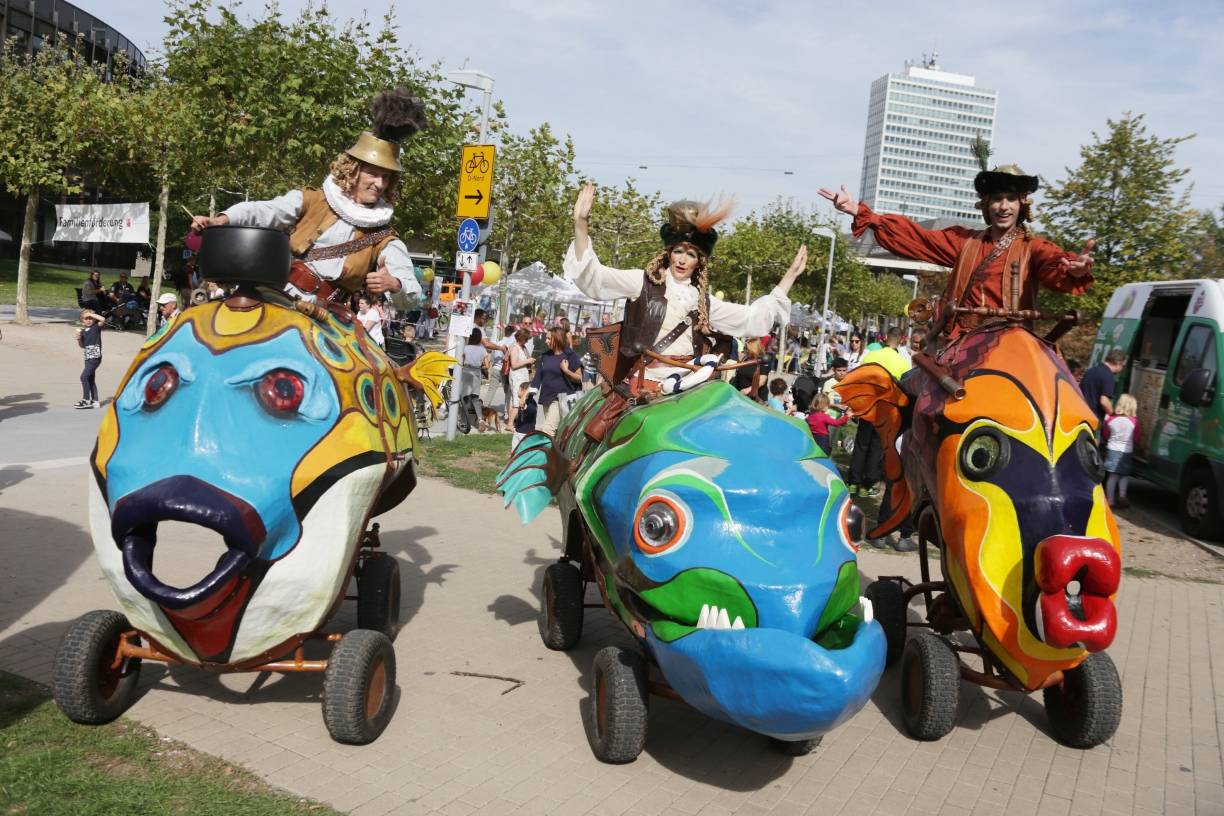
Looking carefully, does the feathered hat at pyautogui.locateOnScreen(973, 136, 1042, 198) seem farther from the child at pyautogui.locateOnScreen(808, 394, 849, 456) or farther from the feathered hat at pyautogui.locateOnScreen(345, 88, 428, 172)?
the child at pyautogui.locateOnScreen(808, 394, 849, 456)

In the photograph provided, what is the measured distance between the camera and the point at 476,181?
1280 centimetres

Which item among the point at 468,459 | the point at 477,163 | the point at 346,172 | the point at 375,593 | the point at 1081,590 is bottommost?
the point at 468,459

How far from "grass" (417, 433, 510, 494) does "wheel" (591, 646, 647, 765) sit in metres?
6.37

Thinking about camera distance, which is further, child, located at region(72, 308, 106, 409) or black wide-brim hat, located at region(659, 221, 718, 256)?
child, located at region(72, 308, 106, 409)

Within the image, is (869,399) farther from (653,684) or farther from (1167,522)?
(1167,522)

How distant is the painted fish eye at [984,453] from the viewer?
15.5 ft

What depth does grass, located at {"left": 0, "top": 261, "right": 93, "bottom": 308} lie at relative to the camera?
31656 mm

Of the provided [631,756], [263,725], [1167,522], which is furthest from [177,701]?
[1167,522]

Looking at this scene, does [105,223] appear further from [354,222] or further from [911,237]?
[911,237]

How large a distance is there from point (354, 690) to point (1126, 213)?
16057 mm

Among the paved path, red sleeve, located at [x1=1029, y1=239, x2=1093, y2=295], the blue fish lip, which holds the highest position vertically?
red sleeve, located at [x1=1029, y1=239, x2=1093, y2=295]

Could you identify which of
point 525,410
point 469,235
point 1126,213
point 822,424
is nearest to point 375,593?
point 822,424

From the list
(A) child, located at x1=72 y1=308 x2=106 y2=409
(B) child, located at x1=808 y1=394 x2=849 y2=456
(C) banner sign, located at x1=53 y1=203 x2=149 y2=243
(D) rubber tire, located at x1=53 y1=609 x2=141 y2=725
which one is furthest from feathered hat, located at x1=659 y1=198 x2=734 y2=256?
(C) banner sign, located at x1=53 y1=203 x2=149 y2=243

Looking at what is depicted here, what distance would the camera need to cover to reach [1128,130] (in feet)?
54.0
